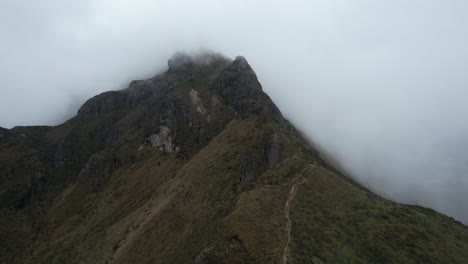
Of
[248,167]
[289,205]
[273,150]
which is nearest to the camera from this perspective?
[289,205]

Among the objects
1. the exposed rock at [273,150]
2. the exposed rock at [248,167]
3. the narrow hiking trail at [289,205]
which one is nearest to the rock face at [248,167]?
the exposed rock at [248,167]

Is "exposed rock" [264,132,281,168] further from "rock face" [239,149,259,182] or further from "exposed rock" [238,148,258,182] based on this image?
"exposed rock" [238,148,258,182]

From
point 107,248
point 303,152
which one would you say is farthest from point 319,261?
point 107,248

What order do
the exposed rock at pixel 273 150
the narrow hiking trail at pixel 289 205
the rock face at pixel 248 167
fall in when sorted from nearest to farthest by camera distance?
the narrow hiking trail at pixel 289 205, the rock face at pixel 248 167, the exposed rock at pixel 273 150

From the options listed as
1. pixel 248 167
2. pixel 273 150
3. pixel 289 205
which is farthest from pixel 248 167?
pixel 289 205

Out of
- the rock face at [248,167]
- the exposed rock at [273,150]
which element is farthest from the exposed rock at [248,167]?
the exposed rock at [273,150]

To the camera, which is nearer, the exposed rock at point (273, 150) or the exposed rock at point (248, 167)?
the exposed rock at point (248, 167)

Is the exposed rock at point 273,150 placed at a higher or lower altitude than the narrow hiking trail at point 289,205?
higher

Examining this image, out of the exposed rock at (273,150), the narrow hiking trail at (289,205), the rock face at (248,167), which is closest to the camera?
the narrow hiking trail at (289,205)

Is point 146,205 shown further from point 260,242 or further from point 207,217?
point 260,242

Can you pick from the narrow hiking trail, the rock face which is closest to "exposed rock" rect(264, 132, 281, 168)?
the rock face

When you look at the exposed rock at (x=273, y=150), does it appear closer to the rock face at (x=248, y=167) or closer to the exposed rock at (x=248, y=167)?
the rock face at (x=248, y=167)

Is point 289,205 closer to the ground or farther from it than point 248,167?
farther from it

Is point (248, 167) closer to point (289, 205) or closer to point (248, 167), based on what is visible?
Result: point (248, 167)
